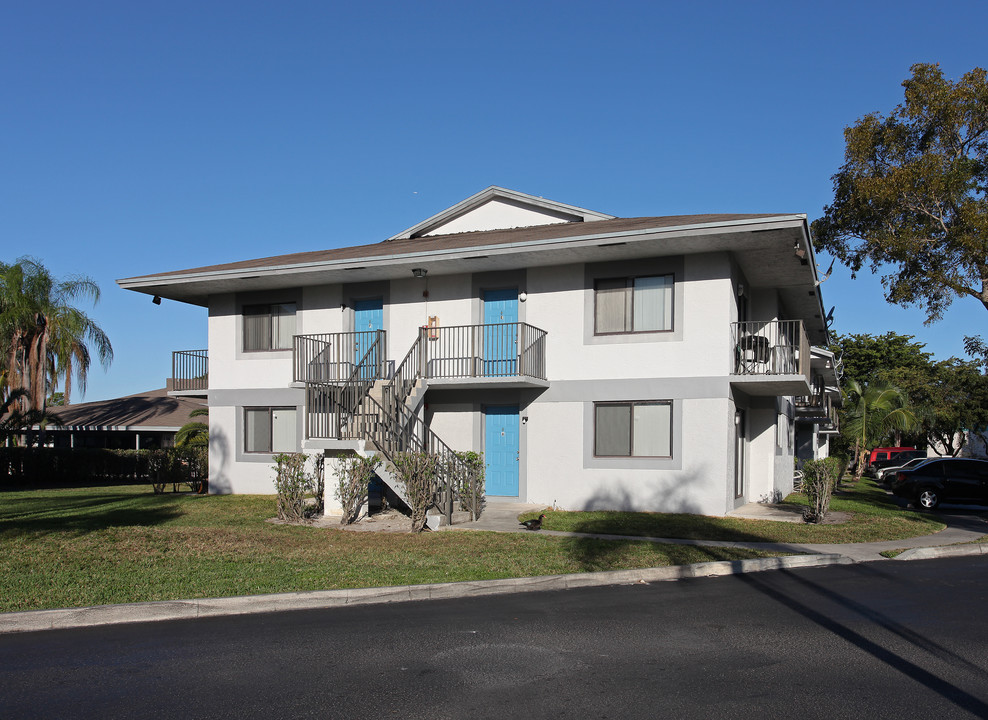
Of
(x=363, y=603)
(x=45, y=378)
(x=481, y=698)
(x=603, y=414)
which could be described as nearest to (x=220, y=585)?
(x=363, y=603)

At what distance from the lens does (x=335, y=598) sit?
9352 millimetres

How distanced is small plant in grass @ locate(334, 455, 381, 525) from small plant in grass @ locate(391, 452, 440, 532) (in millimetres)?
885

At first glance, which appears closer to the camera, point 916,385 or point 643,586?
point 643,586

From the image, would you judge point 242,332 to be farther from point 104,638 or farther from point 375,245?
point 104,638

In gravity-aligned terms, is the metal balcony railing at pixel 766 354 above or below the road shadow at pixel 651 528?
above

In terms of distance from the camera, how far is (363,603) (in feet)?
30.9

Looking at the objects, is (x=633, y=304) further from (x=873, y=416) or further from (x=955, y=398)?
(x=955, y=398)

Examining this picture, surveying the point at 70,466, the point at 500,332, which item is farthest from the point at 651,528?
the point at 70,466

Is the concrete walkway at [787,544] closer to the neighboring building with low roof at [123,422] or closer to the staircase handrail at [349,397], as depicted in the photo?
the staircase handrail at [349,397]

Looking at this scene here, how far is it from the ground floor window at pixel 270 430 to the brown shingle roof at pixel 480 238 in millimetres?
3899

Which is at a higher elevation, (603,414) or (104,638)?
(603,414)

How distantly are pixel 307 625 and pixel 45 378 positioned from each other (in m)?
33.8

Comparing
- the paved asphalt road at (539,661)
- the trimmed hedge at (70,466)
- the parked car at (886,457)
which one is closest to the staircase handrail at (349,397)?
the paved asphalt road at (539,661)

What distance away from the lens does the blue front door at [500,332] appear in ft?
62.1
